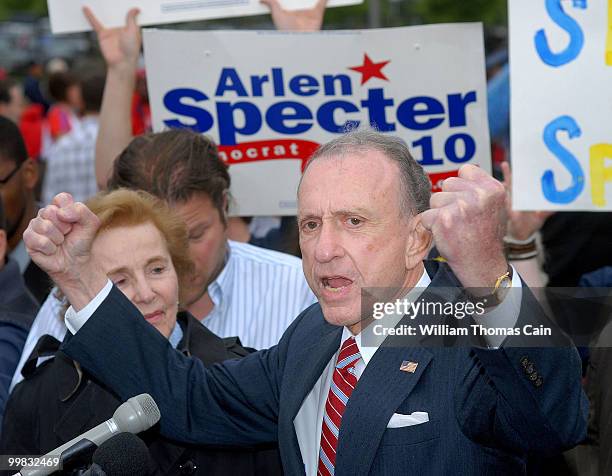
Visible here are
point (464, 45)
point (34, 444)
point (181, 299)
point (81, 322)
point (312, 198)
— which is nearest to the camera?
point (312, 198)

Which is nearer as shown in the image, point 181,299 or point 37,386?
point 37,386

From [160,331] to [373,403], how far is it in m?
1.10

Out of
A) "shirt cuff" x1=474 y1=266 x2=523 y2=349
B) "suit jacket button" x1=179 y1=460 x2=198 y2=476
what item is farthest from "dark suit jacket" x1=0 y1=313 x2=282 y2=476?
"shirt cuff" x1=474 y1=266 x2=523 y2=349

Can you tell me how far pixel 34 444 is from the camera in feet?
10.3

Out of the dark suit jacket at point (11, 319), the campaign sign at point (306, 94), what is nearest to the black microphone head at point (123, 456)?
the dark suit jacket at point (11, 319)

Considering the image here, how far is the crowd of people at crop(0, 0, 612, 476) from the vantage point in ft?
7.10

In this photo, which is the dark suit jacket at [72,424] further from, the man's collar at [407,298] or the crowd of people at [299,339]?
the man's collar at [407,298]

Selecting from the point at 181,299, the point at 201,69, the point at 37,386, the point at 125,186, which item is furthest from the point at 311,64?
the point at 37,386

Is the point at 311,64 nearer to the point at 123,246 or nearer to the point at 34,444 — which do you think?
the point at 123,246

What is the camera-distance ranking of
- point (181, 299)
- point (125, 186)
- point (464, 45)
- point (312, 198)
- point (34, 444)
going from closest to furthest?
point (312, 198) < point (34, 444) < point (181, 299) < point (125, 186) < point (464, 45)

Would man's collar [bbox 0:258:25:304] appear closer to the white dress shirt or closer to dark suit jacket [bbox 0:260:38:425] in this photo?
dark suit jacket [bbox 0:260:38:425]

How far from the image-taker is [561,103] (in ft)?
12.6

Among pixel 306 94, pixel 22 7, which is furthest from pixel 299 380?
pixel 22 7

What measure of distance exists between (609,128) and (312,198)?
1643 mm
